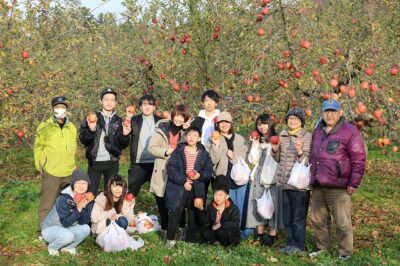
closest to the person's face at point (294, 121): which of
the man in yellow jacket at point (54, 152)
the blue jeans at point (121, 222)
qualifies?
the blue jeans at point (121, 222)

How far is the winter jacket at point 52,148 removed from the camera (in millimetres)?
5570

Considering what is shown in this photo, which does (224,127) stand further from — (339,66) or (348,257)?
(348,257)

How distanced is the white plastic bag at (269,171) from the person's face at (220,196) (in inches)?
20.0

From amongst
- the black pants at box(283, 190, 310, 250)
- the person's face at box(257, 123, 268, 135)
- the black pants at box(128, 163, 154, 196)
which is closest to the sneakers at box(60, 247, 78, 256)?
the black pants at box(128, 163, 154, 196)

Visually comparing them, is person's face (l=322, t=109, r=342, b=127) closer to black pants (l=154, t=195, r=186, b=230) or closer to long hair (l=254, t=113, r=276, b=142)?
long hair (l=254, t=113, r=276, b=142)

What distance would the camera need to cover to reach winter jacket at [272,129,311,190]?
513 centimetres

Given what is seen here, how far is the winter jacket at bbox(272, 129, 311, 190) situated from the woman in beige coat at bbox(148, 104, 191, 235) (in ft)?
3.76

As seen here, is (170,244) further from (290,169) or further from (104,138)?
(290,169)

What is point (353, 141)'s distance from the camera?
186 inches

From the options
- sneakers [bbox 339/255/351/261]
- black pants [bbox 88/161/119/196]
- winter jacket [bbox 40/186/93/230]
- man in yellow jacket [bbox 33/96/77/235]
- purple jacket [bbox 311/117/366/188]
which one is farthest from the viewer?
black pants [bbox 88/161/119/196]

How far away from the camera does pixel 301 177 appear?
5.01 m

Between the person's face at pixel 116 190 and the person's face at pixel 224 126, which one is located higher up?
the person's face at pixel 224 126

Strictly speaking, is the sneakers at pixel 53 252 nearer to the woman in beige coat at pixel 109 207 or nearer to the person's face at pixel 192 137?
the woman in beige coat at pixel 109 207

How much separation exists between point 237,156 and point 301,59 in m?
1.88
